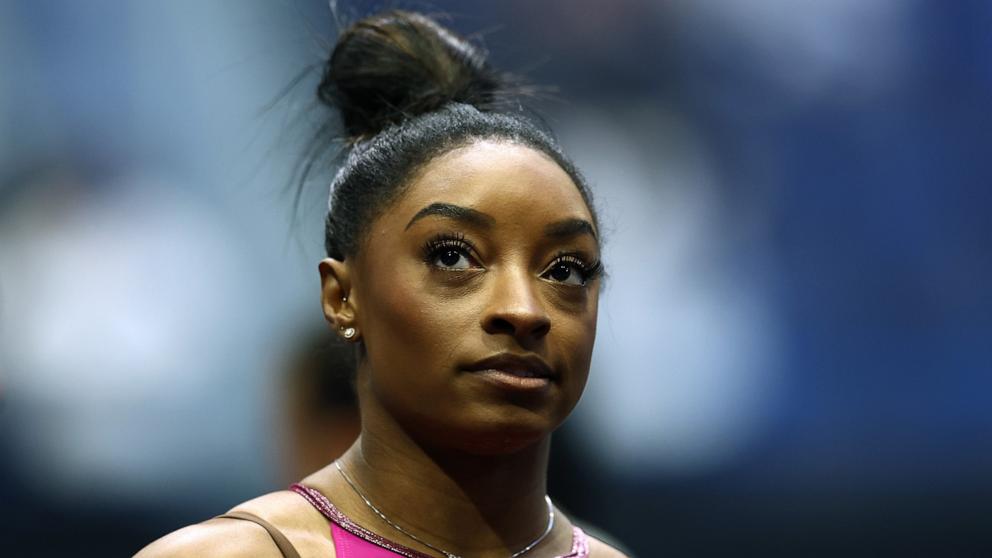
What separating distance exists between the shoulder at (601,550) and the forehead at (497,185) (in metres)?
0.65

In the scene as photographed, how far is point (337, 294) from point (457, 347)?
1.14 ft

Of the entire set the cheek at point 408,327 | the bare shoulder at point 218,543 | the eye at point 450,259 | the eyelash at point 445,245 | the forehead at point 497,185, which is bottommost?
the bare shoulder at point 218,543

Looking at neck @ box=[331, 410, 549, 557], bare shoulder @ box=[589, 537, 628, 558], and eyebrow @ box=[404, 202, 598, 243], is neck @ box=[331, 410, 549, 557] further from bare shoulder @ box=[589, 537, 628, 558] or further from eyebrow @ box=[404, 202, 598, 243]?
eyebrow @ box=[404, 202, 598, 243]

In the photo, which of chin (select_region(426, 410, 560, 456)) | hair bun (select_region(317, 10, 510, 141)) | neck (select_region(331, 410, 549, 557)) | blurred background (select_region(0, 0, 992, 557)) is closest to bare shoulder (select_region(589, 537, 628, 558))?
neck (select_region(331, 410, 549, 557))

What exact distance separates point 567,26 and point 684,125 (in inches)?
18.7

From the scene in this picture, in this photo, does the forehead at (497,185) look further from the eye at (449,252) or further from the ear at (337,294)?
the ear at (337,294)

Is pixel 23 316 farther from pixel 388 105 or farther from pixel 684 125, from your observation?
pixel 684 125

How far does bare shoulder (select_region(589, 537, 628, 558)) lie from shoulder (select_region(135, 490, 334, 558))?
1.84 feet

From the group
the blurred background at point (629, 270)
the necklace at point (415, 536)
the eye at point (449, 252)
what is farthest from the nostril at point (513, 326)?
the blurred background at point (629, 270)

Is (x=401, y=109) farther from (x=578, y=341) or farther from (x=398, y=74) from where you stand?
(x=578, y=341)

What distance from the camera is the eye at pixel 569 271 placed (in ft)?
7.98

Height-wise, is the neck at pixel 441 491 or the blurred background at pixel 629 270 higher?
the blurred background at pixel 629 270

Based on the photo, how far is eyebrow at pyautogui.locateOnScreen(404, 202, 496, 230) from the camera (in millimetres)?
2377

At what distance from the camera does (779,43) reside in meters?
4.61
